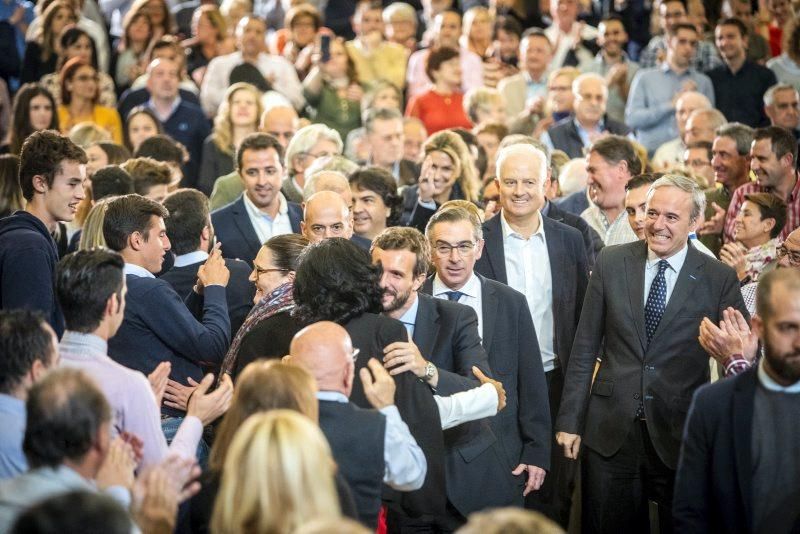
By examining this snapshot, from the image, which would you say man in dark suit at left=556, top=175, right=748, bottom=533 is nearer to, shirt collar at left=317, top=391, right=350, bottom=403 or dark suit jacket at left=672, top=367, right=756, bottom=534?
dark suit jacket at left=672, top=367, right=756, bottom=534

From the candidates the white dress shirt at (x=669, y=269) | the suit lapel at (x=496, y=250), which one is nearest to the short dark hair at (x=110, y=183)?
the suit lapel at (x=496, y=250)

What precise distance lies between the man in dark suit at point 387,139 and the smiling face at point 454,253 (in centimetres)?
372

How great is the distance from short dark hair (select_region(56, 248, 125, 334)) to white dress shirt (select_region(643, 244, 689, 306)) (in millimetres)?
2700

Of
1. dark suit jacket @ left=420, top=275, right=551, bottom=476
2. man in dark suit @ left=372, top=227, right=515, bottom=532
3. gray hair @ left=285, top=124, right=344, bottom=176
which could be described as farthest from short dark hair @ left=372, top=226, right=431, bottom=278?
gray hair @ left=285, top=124, right=344, bottom=176

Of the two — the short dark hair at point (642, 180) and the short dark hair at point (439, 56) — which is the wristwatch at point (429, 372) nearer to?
the short dark hair at point (642, 180)

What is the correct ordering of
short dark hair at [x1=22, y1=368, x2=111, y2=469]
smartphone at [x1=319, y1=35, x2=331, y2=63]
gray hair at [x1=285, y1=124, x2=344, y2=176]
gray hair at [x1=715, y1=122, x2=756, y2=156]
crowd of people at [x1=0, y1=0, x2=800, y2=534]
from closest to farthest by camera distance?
1. short dark hair at [x1=22, y1=368, x2=111, y2=469]
2. crowd of people at [x1=0, y1=0, x2=800, y2=534]
3. gray hair at [x1=715, y1=122, x2=756, y2=156]
4. gray hair at [x1=285, y1=124, x2=344, y2=176]
5. smartphone at [x1=319, y1=35, x2=331, y2=63]

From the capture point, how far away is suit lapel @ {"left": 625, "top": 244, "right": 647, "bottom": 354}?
6.00 meters

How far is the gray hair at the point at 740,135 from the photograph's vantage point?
342 inches

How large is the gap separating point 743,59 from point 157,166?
6346 mm

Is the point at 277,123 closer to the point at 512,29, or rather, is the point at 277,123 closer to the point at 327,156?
the point at 327,156

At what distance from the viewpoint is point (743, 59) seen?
11781 mm

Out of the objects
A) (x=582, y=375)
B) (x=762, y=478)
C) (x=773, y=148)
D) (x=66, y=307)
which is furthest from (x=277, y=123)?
(x=762, y=478)

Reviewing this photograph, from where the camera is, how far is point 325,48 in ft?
38.8

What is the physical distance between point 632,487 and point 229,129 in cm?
530
